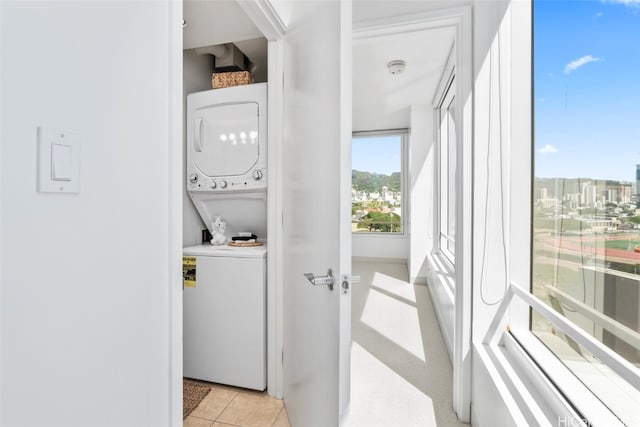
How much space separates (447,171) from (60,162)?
3.43 meters

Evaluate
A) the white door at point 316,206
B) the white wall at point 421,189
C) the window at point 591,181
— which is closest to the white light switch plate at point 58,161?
the white door at point 316,206

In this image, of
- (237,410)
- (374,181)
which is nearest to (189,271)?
(237,410)

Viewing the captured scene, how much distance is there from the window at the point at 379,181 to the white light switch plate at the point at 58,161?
5.26 m

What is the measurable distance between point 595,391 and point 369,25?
187cm

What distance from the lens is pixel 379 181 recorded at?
5617 mm

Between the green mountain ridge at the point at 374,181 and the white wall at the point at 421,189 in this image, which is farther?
the green mountain ridge at the point at 374,181

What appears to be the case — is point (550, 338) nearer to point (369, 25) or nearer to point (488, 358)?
point (488, 358)

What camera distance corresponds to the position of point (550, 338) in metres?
1.26

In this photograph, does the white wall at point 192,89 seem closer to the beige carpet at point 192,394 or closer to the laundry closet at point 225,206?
the laundry closet at point 225,206

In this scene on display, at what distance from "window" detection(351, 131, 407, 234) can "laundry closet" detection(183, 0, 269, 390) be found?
146 inches

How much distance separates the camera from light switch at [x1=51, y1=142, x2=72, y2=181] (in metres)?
0.56

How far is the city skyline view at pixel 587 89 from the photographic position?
0.89 metres

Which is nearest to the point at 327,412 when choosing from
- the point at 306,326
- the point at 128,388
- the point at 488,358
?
the point at 306,326

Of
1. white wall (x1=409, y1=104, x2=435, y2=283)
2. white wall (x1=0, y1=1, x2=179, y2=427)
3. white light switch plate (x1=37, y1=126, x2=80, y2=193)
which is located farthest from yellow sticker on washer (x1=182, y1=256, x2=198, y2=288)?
white wall (x1=409, y1=104, x2=435, y2=283)
